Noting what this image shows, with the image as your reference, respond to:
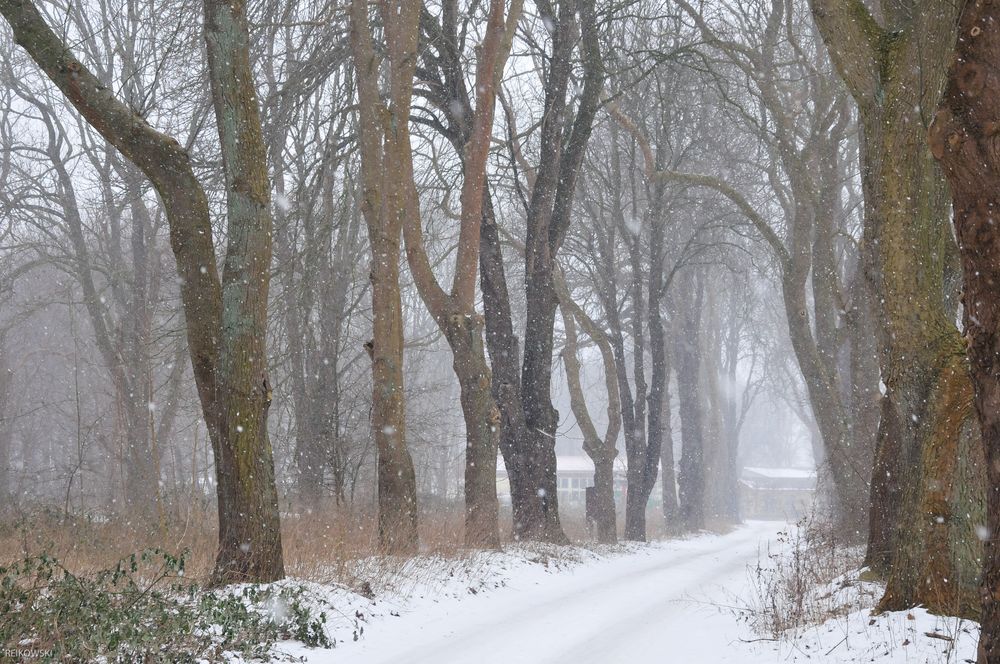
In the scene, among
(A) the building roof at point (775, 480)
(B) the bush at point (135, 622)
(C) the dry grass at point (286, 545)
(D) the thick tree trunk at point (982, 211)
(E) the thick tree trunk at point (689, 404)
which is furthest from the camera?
(A) the building roof at point (775, 480)

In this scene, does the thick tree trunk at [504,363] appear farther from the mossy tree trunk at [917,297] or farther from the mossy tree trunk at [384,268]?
the mossy tree trunk at [917,297]

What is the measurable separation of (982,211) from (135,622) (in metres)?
5.22

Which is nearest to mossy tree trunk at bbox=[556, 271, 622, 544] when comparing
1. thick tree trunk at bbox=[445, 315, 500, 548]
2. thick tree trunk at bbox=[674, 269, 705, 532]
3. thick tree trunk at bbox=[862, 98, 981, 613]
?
thick tree trunk at bbox=[445, 315, 500, 548]

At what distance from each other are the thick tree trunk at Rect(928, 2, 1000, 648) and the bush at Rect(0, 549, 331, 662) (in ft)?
14.2

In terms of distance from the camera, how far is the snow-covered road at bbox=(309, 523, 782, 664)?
647cm

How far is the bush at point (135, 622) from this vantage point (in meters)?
4.91

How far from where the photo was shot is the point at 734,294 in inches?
1243

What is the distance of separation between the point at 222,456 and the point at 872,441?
33.1 feet

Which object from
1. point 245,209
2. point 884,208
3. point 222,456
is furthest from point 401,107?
point 884,208

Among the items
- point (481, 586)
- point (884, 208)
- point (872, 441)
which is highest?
point (884, 208)

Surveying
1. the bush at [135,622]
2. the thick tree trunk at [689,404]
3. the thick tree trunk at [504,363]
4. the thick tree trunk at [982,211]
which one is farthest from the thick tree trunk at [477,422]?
the thick tree trunk at [689,404]

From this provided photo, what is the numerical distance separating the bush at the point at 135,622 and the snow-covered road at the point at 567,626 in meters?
0.45

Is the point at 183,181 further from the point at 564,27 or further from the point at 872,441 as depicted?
the point at 872,441

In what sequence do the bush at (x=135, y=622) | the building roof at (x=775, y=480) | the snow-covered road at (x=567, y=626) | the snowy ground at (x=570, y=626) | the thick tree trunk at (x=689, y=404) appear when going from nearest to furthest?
1. the bush at (x=135, y=622)
2. the snowy ground at (x=570, y=626)
3. the snow-covered road at (x=567, y=626)
4. the thick tree trunk at (x=689, y=404)
5. the building roof at (x=775, y=480)
